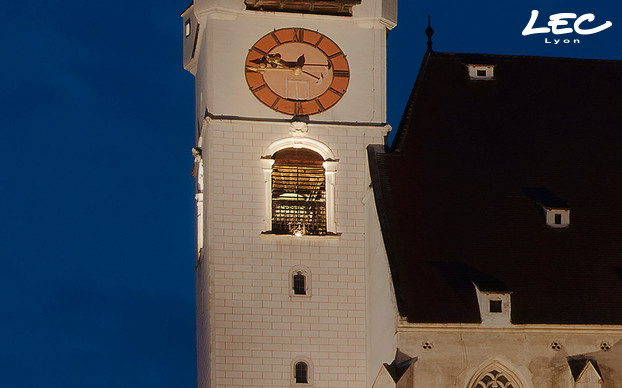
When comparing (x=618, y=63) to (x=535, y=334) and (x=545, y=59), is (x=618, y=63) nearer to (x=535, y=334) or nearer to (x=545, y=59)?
(x=545, y=59)

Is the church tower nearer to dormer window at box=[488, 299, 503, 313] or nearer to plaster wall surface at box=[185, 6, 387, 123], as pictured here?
plaster wall surface at box=[185, 6, 387, 123]

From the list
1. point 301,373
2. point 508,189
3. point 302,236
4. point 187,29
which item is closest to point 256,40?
point 302,236

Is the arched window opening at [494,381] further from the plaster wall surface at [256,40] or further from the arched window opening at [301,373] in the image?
the plaster wall surface at [256,40]

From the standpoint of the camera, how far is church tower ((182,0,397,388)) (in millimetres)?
37500

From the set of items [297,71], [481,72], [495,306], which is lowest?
A: [495,306]

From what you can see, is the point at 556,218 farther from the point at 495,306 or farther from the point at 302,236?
A: the point at 302,236

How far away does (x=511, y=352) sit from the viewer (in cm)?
3525

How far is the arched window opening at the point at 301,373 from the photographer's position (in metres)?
37.4

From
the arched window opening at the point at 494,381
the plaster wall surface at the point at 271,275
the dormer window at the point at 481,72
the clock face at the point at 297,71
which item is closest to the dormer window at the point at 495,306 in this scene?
the arched window opening at the point at 494,381

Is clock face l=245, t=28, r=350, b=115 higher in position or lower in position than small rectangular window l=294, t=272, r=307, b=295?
higher

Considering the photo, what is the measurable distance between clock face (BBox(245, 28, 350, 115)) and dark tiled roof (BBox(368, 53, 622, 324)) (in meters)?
1.56

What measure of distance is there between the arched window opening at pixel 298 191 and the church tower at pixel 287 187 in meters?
0.02

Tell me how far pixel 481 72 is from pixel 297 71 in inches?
155

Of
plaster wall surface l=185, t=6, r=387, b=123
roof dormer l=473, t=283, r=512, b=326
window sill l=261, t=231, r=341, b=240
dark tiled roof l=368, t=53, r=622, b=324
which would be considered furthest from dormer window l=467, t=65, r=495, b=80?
roof dormer l=473, t=283, r=512, b=326
